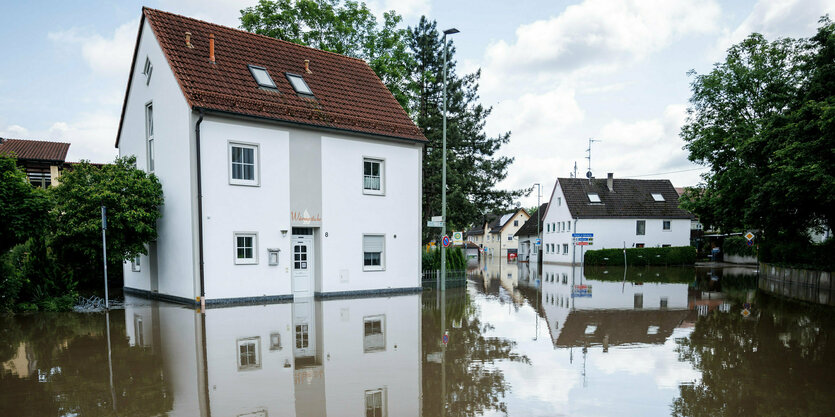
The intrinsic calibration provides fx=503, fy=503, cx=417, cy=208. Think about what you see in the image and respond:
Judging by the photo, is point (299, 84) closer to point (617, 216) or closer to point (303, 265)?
point (303, 265)

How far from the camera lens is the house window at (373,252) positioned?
59.9 ft

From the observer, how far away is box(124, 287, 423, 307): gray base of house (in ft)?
49.4

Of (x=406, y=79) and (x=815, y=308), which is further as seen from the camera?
(x=406, y=79)

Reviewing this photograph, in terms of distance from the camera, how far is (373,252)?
18.5m

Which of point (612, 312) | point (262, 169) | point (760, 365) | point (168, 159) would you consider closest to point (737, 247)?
point (612, 312)

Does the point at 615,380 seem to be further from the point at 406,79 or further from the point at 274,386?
the point at 406,79

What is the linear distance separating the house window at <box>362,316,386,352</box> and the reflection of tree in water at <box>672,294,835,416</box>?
5.17 meters

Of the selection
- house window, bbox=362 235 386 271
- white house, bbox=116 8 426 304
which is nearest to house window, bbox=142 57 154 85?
white house, bbox=116 8 426 304

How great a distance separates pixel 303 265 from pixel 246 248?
2.10 meters

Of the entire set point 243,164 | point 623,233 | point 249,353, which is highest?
point 243,164

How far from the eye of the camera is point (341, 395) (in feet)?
21.7

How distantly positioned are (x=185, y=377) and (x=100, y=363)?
1.95 metres

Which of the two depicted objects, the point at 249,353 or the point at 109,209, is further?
the point at 109,209

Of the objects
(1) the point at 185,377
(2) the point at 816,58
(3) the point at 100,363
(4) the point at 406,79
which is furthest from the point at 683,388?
(4) the point at 406,79
